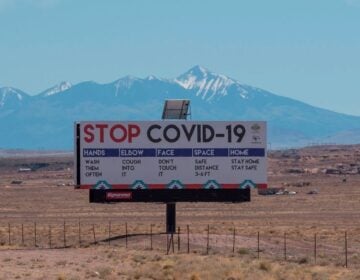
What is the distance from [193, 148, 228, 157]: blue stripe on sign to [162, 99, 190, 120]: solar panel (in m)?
3.23

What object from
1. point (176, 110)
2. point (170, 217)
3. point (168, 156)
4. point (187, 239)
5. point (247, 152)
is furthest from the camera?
point (176, 110)

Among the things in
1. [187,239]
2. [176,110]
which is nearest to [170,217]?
[187,239]

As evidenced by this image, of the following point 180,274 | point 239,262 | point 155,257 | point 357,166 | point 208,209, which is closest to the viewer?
point 180,274

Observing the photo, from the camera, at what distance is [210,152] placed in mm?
49000

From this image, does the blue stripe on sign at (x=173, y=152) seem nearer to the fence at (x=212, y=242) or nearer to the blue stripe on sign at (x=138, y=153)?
the blue stripe on sign at (x=138, y=153)

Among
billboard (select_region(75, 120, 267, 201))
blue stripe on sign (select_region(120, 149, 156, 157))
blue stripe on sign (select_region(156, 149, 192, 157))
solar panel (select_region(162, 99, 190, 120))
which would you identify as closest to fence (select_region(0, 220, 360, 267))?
billboard (select_region(75, 120, 267, 201))

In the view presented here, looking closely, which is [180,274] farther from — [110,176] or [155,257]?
[110,176]

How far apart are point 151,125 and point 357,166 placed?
124976mm

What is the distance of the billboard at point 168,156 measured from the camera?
48.5 meters

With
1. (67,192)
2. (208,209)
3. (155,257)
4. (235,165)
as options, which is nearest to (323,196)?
(208,209)

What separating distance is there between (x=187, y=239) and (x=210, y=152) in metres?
4.56

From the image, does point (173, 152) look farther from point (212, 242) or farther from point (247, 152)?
point (212, 242)

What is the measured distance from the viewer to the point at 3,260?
1577 inches

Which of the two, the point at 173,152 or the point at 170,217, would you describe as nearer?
the point at 173,152
